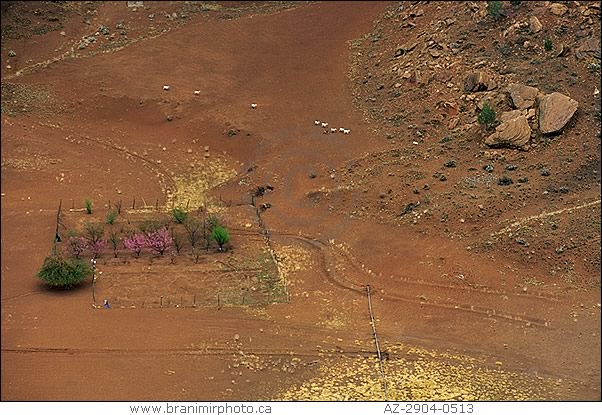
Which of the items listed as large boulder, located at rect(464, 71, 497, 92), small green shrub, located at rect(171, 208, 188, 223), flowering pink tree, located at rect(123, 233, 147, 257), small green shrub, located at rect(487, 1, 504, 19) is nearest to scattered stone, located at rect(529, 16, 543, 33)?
small green shrub, located at rect(487, 1, 504, 19)

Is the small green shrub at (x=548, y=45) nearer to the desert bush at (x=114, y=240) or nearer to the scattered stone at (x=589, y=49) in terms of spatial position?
the scattered stone at (x=589, y=49)

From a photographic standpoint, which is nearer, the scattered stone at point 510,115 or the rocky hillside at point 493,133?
the rocky hillside at point 493,133

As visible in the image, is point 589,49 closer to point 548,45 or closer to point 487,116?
point 548,45

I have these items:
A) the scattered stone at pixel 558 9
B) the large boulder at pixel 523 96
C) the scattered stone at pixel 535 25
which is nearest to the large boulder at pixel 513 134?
the large boulder at pixel 523 96

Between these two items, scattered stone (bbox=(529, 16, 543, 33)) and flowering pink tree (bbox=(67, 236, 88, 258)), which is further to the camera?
scattered stone (bbox=(529, 16, 543, 33))

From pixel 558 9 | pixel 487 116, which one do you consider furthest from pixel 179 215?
pixel 558 9

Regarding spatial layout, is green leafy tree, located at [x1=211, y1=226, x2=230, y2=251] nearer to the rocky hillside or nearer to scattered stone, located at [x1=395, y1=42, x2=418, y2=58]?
the rocky hillside

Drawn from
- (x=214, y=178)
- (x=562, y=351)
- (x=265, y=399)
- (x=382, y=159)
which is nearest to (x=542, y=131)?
(x=382, y=159)
